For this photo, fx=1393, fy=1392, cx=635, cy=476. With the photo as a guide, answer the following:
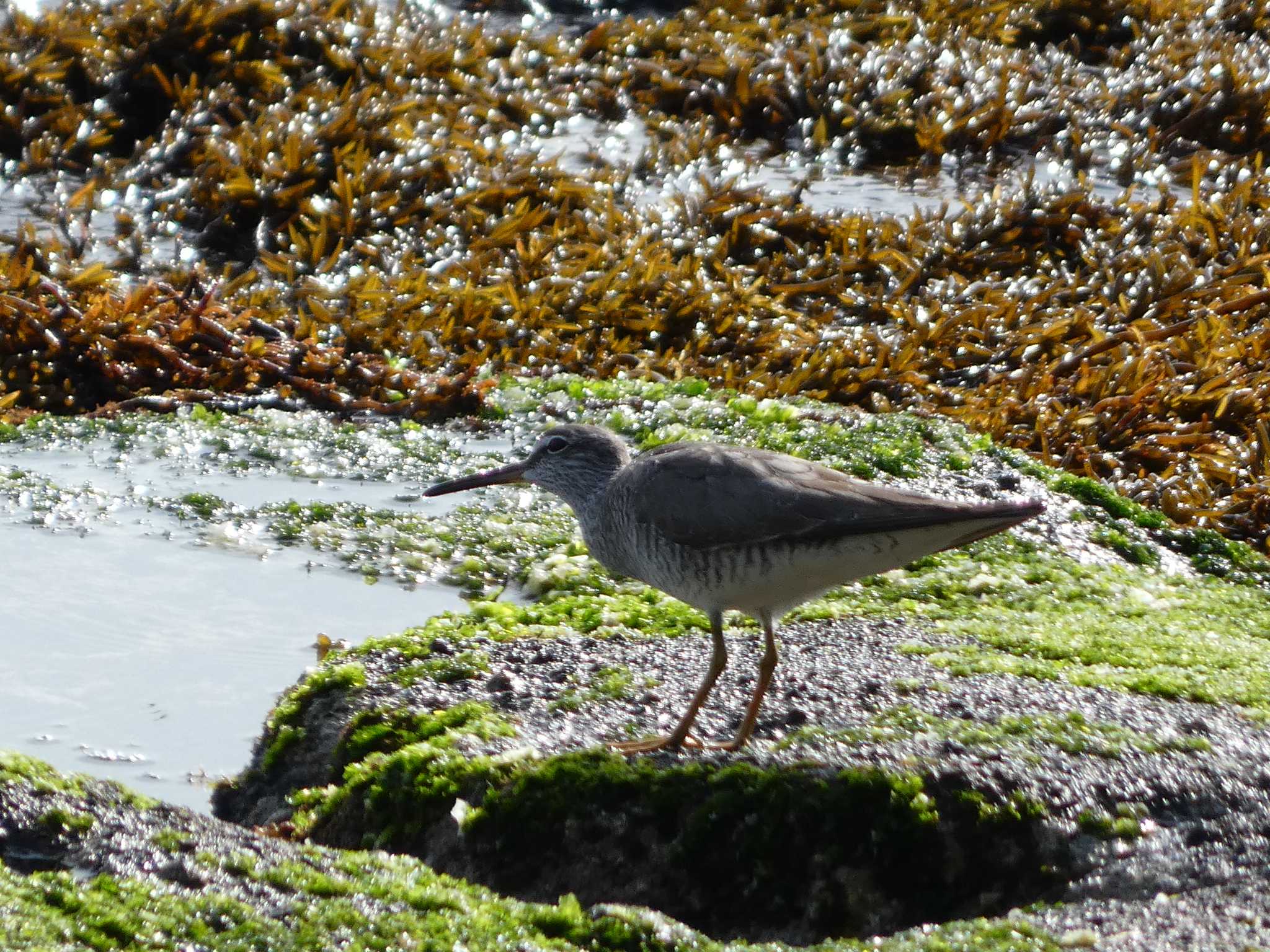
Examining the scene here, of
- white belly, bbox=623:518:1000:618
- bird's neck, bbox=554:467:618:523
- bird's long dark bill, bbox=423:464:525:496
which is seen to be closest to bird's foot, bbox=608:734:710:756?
white belly, bbox=623:518:1000:618

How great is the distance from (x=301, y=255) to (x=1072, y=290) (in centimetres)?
387

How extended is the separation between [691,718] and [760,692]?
0.17m

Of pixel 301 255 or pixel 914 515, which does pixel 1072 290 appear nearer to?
pixel 301 255

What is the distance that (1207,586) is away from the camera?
14.5 feet

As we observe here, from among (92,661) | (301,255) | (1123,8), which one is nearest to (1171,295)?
(1123,8)

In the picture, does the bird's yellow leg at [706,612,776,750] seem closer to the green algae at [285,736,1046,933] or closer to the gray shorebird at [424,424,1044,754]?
the gray shorebird at [424,424,1044,754]

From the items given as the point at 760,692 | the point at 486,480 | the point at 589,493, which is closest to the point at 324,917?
the point at 760,692

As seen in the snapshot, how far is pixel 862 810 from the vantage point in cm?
264

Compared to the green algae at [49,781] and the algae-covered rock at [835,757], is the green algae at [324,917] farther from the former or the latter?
the algae-covered rock at [835,757]

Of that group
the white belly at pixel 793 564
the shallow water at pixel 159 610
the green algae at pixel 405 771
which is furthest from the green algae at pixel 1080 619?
the shallow water at pixel 159 610

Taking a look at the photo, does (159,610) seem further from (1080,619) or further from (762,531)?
(1080,619)

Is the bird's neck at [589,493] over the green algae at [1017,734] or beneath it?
over

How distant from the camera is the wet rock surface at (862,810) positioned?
97.4 inches

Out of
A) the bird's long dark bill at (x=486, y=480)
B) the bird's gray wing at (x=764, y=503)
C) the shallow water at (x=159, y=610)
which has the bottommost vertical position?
the shallow water at (x=159, y=610)
